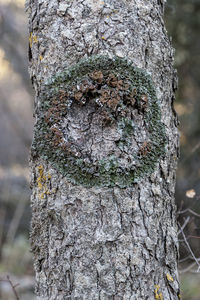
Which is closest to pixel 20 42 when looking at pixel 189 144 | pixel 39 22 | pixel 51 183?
pixel 189 144

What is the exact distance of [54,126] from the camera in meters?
1.27

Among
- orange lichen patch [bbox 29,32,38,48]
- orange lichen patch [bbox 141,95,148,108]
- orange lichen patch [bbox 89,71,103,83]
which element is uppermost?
orange lichen patch [bbox 29,32,38,48]

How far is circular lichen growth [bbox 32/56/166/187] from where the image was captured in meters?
1.24

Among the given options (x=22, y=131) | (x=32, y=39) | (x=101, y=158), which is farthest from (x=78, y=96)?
(x=22, y=131)

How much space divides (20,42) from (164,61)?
4.42 metres

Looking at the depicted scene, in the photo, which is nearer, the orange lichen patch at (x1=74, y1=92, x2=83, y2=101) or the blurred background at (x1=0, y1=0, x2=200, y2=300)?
the orange lichen patch at (x1=74, y1=92, x2=83, y2=101)

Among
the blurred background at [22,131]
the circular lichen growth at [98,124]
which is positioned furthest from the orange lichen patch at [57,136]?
the blurred background at [22,131]

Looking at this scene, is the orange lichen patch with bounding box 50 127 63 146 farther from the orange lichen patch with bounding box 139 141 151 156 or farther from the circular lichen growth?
the orange lichen patch with bounding box 139 141 151 156

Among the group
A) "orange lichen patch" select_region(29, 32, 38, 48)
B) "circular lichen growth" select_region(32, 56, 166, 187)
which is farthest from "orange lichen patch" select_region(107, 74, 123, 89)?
"orange lichen patch" select_region(29, 32, 38, 48)

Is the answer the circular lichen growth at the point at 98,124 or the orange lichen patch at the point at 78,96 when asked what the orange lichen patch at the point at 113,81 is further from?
the orange lichen patch at the point at 78,96

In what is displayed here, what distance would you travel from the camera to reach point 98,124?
4.14 feet

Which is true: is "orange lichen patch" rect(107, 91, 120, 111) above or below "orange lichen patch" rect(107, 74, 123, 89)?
below

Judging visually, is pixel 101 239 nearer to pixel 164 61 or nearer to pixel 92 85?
pixel 92 85

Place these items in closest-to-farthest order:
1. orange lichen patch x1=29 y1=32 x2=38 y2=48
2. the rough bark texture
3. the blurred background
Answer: the rough bark texture
orange lichen patch x1=29 y1=32 x2=38 y2=48
the blurred background
